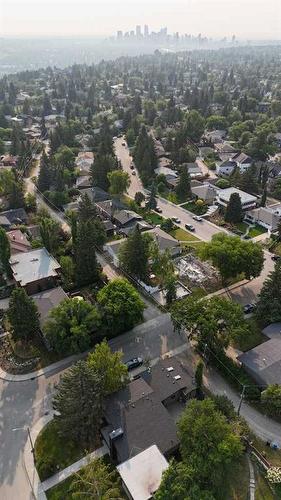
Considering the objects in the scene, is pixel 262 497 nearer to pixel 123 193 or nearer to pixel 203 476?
pixel 203 476

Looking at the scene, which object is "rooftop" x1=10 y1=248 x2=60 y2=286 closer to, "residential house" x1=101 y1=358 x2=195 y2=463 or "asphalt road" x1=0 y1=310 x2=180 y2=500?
"asphalt road" x1=0 y1=310 x2=180 y2=500

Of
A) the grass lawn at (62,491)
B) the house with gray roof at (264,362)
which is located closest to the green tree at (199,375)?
the house with gray roof at (264,362)

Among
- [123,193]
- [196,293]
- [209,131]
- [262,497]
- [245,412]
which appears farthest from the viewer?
[209,131]

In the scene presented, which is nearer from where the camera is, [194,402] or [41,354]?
[194,402]

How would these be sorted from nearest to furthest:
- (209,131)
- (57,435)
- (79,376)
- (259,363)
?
(79,376)
(57,435)
(259,363)
(209,131)

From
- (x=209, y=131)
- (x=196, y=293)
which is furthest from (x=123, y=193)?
(x=209, y=131)

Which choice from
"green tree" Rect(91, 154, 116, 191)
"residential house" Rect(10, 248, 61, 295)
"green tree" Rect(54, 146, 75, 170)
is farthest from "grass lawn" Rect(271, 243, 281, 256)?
"green tree" Rect(54, 146, 75, 170)

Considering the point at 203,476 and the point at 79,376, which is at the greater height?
the point at 79,376

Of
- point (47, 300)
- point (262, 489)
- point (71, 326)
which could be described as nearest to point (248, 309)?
point (262, 489)
